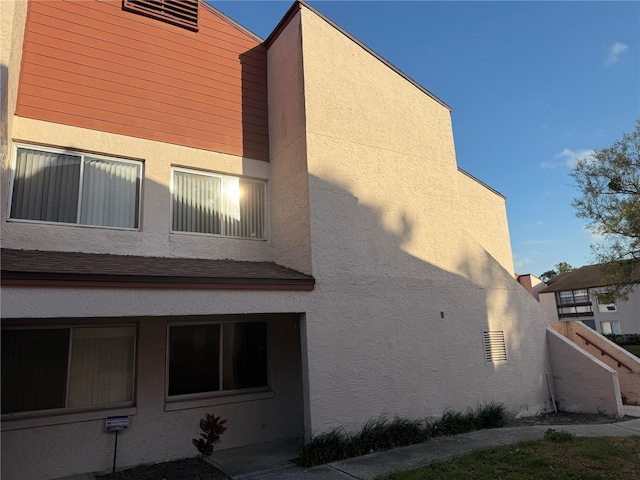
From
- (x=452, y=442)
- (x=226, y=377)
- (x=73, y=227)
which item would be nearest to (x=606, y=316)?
(x=452, y=442)

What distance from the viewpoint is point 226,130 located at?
29.0ft

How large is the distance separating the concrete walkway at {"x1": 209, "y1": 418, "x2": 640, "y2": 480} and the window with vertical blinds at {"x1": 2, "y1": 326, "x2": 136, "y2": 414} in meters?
2.12

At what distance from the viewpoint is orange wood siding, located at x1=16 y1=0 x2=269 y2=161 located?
7.39 meters

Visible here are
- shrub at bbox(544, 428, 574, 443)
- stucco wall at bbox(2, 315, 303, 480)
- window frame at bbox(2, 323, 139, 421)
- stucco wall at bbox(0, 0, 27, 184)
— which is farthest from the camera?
shrub at bbox(544, 428, 574, 443)

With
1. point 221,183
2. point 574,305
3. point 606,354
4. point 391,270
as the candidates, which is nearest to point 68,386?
point 221,183

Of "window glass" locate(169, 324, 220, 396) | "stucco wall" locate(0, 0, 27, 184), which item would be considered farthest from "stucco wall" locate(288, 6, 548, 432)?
"stucco wall" locate(0, 0, 27, 184)

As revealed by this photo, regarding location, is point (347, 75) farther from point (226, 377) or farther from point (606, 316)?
point (606, 316)

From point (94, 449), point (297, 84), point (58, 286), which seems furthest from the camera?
point (297, 84)

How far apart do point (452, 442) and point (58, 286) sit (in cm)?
688

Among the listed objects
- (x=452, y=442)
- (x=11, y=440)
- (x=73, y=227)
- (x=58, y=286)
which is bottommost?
(x=452, y=442)

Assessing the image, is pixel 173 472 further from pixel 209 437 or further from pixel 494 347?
pixel 494 347

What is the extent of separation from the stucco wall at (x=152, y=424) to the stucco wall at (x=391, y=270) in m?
1.55

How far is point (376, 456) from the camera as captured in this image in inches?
271

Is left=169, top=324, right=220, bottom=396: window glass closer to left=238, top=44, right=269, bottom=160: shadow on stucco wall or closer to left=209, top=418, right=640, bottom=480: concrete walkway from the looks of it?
left=209, top=418, right=640, bottom=480: concrete walkway
